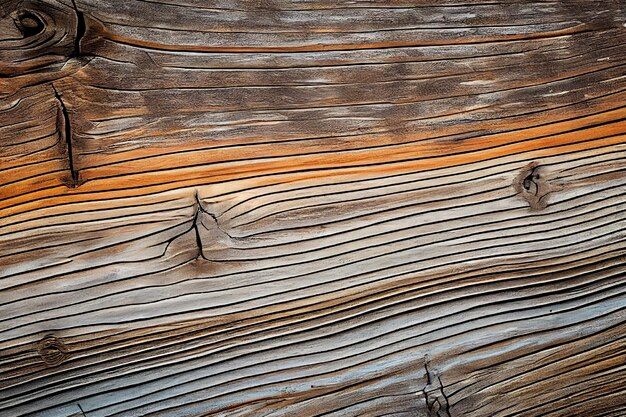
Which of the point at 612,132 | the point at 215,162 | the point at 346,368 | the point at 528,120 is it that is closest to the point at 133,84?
the point at 215,162

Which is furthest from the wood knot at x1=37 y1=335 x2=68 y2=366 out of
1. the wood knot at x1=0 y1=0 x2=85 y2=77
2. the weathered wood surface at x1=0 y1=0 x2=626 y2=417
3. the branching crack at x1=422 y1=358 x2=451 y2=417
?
the branching crack at x1=422 y1=358 x2=451 y2=417

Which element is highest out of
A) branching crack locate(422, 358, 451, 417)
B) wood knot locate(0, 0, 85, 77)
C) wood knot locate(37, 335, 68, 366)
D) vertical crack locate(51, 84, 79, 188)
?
wood knot locate(0, 0, 85, 77)

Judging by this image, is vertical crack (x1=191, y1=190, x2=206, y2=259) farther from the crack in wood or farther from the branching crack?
the branching crack

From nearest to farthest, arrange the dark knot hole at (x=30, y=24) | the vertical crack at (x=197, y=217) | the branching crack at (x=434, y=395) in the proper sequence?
1. the dark knot hole at (x=30, y=24)
2. the vertical crack at (x=197, y=217)
3. the branching crack at (x=434, y=395)

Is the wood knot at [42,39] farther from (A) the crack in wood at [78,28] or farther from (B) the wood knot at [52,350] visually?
(B) the wood knot at [52,350]

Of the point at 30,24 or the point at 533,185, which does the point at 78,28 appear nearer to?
the point at 30,24

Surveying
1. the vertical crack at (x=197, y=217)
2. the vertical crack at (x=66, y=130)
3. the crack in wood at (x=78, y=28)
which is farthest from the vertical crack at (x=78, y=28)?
the vertical crack at (x=197, y=217)

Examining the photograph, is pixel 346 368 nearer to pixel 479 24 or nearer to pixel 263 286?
pixel 263 286
